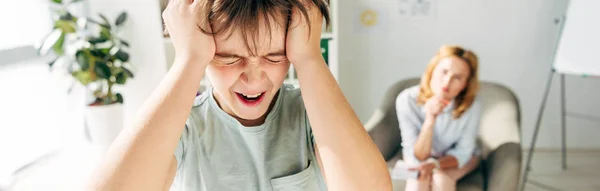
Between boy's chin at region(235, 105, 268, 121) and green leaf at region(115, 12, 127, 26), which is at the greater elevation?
green leaf at region(115, 12, 127, 26)

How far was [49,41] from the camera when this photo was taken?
2.03 meters

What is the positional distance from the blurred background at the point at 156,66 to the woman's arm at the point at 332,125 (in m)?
1.71

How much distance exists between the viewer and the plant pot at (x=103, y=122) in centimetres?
224

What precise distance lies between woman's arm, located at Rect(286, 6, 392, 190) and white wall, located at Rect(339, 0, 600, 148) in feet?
7.92

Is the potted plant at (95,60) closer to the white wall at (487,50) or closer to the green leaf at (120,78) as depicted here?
the green leaf at (120,78)

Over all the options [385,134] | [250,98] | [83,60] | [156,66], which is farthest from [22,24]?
[250,98]

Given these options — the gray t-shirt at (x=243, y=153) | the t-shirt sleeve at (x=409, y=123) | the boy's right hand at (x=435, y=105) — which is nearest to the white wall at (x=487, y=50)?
the t-shirt sleeve at (x=409, y=123)

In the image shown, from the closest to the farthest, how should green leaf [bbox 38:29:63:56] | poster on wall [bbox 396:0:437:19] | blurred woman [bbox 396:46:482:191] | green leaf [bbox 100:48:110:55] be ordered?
blurred woman [bbox 396:46:482:191], green leaf [bbox 38:29:63:56], green leaf [bbox 100:48:110:55], poster on wall [bbox 396:0:437:19]

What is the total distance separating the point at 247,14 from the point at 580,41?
245cm

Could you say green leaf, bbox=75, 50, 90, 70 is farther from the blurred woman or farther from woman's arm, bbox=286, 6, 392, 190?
woman's arm, bbox=286, 6, 392, 190

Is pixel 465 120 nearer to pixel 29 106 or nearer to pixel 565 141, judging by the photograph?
pixel 565 141

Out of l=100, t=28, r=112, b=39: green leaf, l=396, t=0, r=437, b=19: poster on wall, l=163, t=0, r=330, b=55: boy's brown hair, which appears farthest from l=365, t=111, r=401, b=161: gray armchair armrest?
l=163, t=0, r=330, b=55: boy's brown hair

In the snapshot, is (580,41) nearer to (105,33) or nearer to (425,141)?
(425,141)

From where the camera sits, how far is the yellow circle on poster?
289 centimetres
